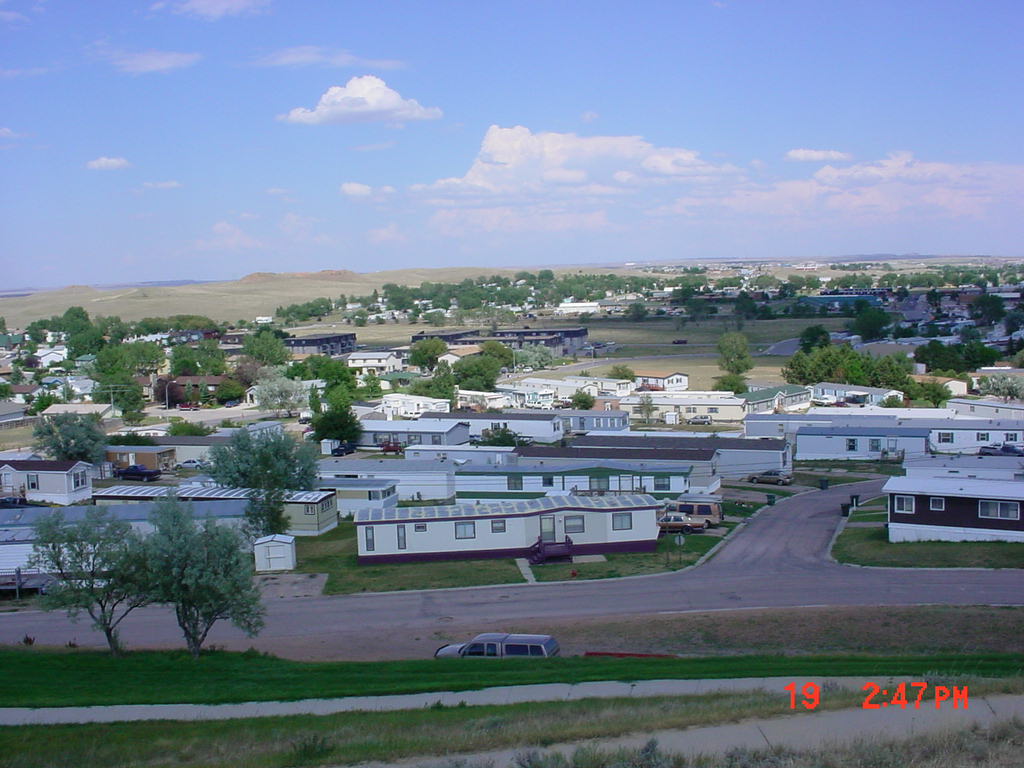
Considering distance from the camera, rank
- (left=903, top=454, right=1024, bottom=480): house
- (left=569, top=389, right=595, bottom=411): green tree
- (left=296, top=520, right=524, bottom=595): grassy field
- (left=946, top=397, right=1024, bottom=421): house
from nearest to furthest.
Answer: (left=296, top=520, right=524, bottom=595): grassy field → (left=903, top=454, right=1024, bottom=480): house → (left=946, top=397, right=1024, bottom=421): house → (left=569, top=389, right=595, bottom=411): green tree

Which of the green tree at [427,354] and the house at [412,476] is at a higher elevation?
the green tree at [427,354]

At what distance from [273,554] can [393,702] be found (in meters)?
11.5

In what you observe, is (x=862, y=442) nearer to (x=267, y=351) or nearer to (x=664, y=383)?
(x=664, y=383)

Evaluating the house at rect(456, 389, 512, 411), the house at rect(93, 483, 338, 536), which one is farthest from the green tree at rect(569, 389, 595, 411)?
the house at rect(93, 483, 338, 536)

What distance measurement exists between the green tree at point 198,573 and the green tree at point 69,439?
22.6 metres

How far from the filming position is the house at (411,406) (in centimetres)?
4825

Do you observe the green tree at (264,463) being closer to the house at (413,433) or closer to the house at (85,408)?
the house at (413,433)

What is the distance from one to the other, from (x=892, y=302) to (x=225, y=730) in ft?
409

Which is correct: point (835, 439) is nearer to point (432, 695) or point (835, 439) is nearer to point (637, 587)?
point (637, 587)

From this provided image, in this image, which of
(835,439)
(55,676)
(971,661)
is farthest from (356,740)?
(835,439)

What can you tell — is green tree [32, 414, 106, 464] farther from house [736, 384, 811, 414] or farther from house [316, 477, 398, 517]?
house [736, 384, 811, 414]

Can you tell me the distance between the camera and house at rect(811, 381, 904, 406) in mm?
47906

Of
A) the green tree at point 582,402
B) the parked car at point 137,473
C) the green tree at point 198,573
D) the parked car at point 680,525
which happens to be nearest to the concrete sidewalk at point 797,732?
the green tree at point 198,573

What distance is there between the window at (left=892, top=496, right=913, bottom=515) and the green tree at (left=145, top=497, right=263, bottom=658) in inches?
557
